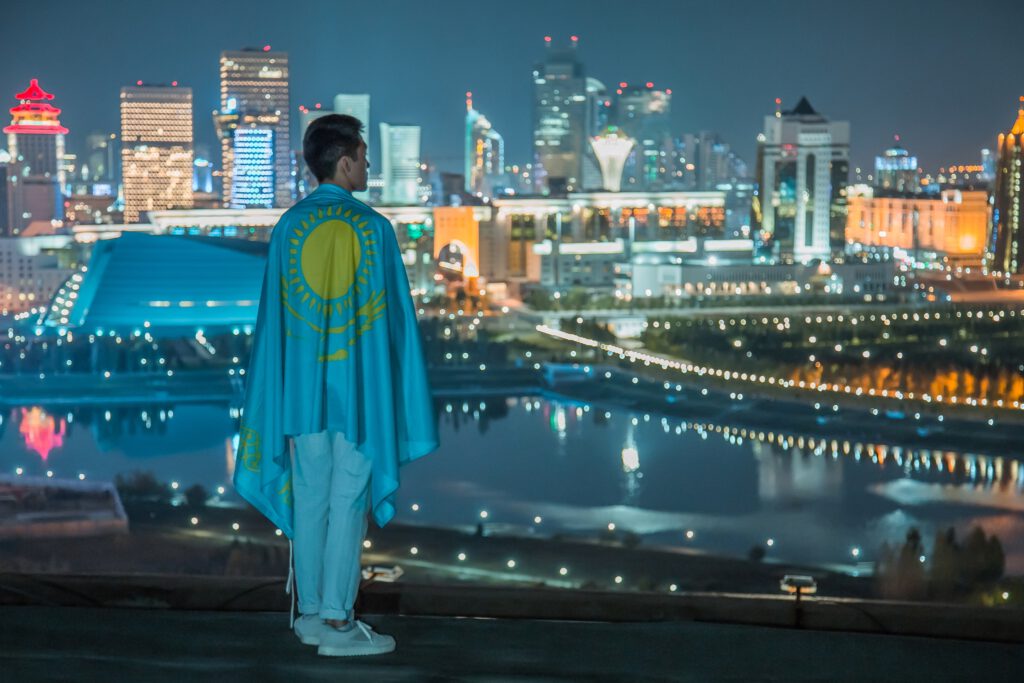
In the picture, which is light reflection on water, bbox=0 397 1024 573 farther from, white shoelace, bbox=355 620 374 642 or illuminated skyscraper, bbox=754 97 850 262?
illuminated skyscraper, bbox=754 97 850 262

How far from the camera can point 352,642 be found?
1228 millimetres

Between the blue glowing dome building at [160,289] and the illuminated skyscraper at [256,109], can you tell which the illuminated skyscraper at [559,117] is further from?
the blue glowing dome building at [160,289]

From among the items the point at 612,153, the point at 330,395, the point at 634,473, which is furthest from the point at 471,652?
the point at 612,153

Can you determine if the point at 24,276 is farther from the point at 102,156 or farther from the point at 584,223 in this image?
the point at 102,156

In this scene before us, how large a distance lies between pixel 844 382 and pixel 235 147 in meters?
13.7

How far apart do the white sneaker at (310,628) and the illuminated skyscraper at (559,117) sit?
23602mm

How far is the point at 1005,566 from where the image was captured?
5176mm

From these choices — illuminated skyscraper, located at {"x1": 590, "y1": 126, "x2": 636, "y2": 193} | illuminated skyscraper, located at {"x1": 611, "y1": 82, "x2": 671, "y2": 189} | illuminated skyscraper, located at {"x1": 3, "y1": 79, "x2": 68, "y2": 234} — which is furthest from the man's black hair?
illuminated skyscraper, located at {"x1": 611, "y1": 82, "x2": 671, "y2": 189}

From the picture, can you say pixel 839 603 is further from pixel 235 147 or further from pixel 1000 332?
pixel 235 147

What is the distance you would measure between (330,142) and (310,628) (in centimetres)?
38

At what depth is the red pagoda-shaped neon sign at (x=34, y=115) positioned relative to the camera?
20.7 m

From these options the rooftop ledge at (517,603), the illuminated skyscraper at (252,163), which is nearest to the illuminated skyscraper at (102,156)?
the illuminated skyscraper at (252,163)

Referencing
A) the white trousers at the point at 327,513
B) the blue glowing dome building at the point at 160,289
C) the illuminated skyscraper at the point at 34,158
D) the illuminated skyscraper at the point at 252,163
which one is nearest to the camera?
the white trousers at the point at 327,513

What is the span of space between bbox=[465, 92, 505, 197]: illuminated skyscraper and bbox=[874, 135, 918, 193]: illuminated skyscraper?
7.46m
